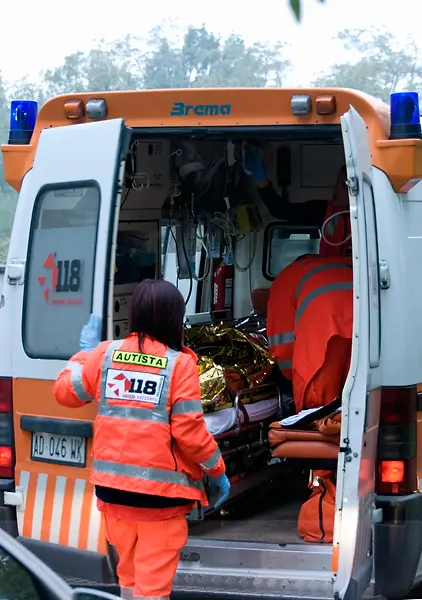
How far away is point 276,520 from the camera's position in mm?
5355

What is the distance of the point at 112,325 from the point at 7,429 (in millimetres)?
717

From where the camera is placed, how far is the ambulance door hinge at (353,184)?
4.07 m

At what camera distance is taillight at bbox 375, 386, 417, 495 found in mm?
4383

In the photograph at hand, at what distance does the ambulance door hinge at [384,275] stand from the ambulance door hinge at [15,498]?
6.19ft

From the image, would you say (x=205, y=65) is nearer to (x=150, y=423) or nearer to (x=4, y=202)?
(x=4, y=202)

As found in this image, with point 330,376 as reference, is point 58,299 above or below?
above

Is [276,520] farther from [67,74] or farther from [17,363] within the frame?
[67,74]

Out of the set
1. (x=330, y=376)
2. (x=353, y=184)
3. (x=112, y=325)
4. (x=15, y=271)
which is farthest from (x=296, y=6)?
(x=330, y=376)

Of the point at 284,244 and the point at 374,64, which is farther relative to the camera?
the point at 374,64

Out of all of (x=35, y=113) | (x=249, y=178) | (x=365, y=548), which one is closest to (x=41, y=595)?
(x=365, y=548)

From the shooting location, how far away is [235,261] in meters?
7.68

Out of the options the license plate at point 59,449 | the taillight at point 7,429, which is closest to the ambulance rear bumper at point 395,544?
the license plate at point 59,449

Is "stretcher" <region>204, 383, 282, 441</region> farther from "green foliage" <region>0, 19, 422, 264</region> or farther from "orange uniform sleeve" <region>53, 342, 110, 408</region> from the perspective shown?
"green foliage" <region>0, 19, 422, 264</region>

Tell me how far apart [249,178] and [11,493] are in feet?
9.87
